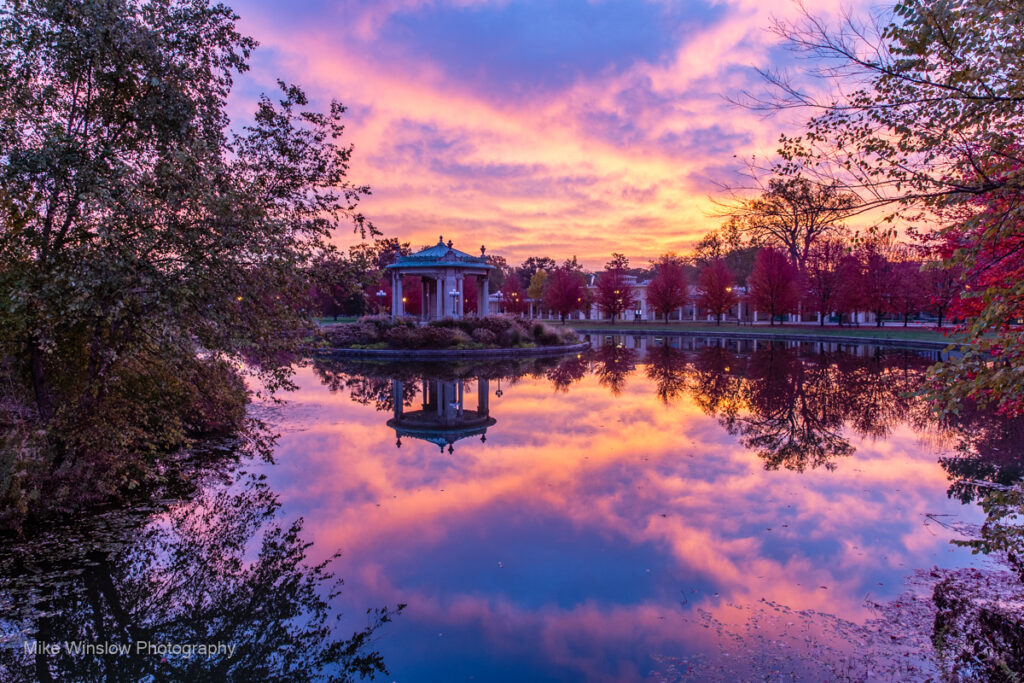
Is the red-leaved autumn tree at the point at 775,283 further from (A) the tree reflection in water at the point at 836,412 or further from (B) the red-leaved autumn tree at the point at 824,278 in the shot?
(A) the tree reflection in water at the point at 836,412

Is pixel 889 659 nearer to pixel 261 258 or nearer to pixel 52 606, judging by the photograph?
pixel 52 606

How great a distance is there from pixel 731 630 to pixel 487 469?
5702 mm

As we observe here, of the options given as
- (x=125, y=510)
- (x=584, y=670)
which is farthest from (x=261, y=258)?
(x=584, y=670)

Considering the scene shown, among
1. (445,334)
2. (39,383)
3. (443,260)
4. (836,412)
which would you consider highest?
(443,260)

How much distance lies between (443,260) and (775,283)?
99.5ft

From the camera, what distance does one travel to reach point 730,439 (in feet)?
39.7

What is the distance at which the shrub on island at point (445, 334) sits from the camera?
3272cm

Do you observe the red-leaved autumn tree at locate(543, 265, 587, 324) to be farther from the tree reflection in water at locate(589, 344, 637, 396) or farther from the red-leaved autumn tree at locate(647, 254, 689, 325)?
the tree reflection in water at locate(589, 344, 637, 396)

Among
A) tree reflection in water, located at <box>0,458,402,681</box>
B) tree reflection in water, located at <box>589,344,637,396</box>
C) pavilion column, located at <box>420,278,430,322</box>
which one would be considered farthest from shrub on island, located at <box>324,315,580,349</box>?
tree reflection in water, located at <box>0,458,402,681</box>

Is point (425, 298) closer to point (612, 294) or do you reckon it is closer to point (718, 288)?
point (612, 294)

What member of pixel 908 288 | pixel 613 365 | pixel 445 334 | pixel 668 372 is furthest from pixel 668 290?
pixel 668 372

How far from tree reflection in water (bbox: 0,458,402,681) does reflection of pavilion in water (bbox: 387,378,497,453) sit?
5.23m

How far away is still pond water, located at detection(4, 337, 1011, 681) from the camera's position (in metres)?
4.91

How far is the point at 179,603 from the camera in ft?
18.6
